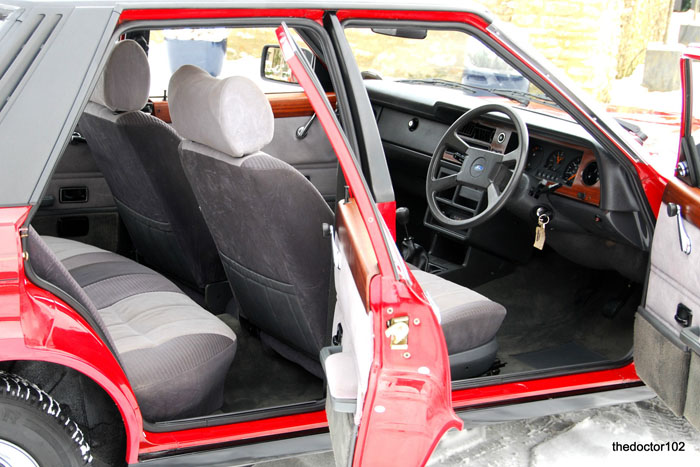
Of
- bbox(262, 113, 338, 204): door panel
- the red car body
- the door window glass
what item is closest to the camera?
the red car body

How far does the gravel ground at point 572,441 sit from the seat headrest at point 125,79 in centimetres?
136

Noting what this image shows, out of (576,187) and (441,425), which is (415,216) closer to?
(576,187)

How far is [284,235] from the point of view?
2.18m

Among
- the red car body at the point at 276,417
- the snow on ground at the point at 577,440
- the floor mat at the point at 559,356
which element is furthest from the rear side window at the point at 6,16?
the floor mat at the point at 559,356

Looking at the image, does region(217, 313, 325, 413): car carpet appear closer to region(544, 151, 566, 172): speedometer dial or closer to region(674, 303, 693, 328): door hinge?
region(674, 303, 693, 328): door hinge

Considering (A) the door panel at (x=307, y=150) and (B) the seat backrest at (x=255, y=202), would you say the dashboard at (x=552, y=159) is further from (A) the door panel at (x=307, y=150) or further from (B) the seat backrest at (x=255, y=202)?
(B) the seat backrest at (x=255, y=202)

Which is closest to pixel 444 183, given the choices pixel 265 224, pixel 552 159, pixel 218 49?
pixel 552 159

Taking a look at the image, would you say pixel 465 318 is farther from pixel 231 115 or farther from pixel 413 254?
pixel 413 254

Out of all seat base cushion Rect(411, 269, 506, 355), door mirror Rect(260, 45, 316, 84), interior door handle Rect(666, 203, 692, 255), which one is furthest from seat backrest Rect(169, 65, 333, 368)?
door mirror Rect(260, 45, 316, 84)

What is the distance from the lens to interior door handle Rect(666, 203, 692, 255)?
2.21 meters

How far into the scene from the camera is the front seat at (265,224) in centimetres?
208

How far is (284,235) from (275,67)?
184 centimetres

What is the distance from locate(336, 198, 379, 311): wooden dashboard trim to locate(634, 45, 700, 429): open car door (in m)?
1.02

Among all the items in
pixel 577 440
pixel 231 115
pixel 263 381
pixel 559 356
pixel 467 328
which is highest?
pixel 231 115
